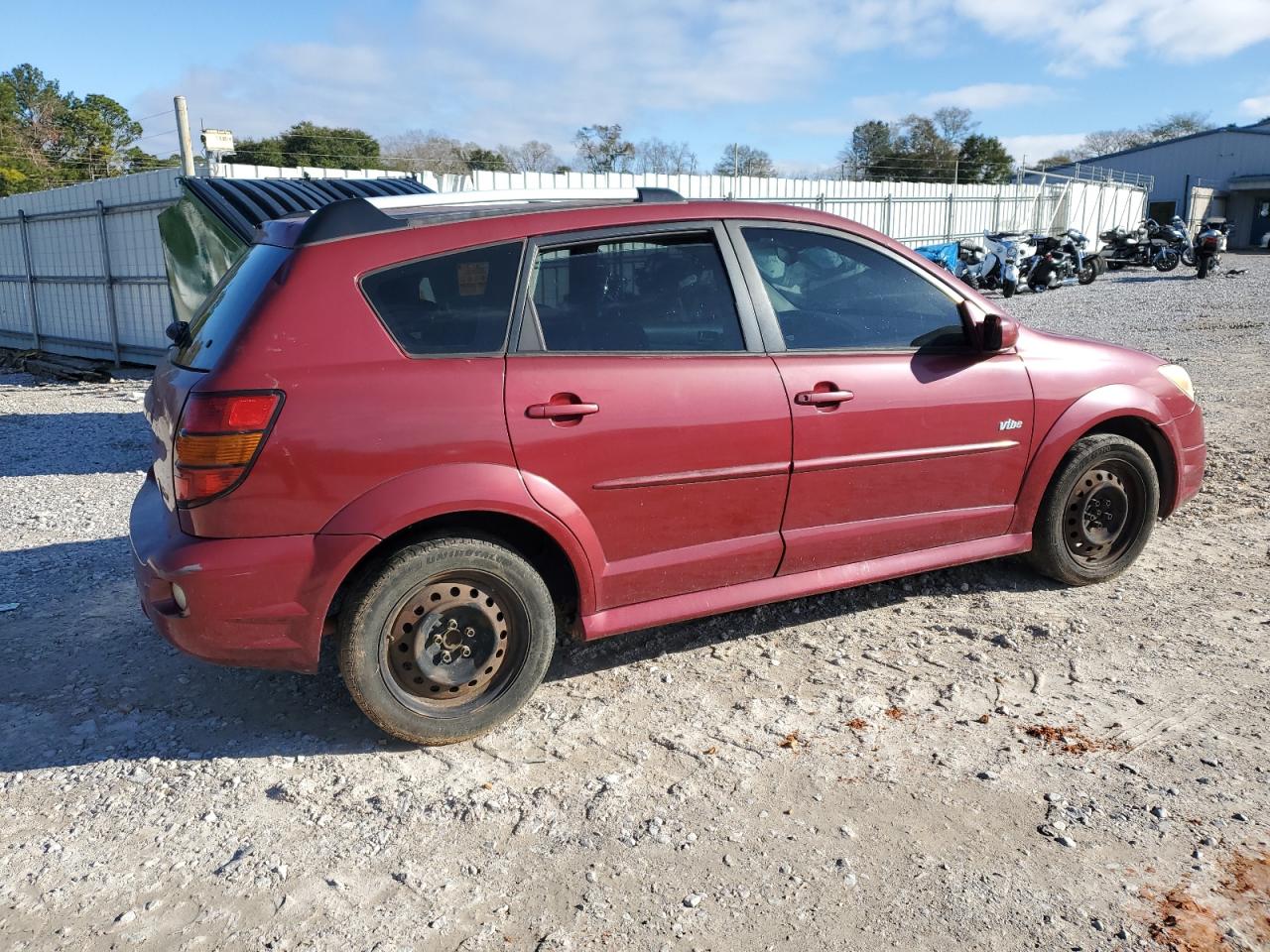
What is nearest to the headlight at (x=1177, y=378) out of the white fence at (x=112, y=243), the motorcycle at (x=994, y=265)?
the white fence at (x=112, y=243)

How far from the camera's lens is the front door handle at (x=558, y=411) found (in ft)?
10.6

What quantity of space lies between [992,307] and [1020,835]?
7.58ft

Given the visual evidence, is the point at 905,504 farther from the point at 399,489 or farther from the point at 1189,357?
the point at 1189,357

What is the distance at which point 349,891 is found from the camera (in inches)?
103

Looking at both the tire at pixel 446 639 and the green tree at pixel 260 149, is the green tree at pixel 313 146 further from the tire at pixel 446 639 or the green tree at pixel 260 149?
the tire at pixel 446 639

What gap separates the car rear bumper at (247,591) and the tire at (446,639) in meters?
0.13

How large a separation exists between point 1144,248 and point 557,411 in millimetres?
29069

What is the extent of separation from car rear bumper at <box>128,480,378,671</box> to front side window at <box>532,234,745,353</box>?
40.5 inches

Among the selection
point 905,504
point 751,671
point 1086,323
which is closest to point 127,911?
point 751,671

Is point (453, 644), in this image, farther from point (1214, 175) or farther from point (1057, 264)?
point (1214, 175)

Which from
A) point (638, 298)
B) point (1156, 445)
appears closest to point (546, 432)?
point (638, 298)

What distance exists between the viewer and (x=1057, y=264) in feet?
75.7

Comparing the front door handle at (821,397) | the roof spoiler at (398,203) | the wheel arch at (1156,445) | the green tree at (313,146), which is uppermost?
the green tree at (313,146)

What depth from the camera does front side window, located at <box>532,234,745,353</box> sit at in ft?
11.2
